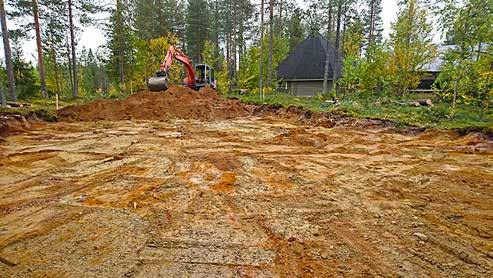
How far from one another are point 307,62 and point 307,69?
0.80 m

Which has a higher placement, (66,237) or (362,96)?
(362,96)

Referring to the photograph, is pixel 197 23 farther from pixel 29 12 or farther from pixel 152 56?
pixel 29 12

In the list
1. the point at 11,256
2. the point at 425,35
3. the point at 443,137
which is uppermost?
the point at 425,35

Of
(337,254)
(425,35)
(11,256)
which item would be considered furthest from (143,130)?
(425,35)

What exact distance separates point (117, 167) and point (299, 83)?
20.0 metres

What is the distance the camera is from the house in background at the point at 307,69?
2298cm

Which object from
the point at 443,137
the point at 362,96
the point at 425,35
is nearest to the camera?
the point at 443,137

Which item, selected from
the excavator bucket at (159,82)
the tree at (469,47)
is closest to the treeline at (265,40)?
the tree at (469,47)

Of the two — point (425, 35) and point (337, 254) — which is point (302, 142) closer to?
point (337, 254)

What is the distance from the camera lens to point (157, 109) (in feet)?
43.9

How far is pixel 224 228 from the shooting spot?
10.5 ft

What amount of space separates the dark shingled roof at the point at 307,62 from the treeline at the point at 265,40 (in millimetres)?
1055

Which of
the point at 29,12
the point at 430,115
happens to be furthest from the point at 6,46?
the point at 430,115

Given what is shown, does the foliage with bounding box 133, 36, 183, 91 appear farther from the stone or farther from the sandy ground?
the stone
